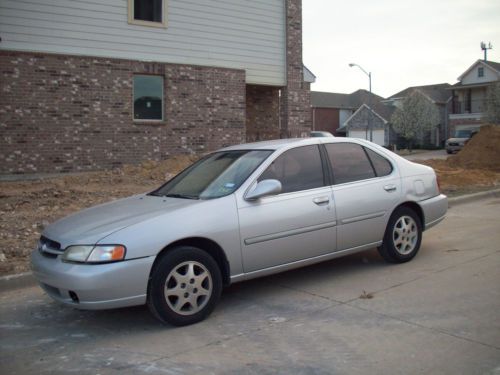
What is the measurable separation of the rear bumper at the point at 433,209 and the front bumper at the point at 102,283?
3.66 meters

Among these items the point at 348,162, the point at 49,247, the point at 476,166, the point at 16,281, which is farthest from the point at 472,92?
the point at 49,247

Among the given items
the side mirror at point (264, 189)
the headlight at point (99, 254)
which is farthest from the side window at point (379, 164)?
the headlight at point (99, 254)

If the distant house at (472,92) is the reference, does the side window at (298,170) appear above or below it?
below

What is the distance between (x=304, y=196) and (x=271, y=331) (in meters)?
1.52

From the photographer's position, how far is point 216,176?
18.0 feet

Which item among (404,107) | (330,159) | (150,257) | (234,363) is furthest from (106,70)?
(404,107)

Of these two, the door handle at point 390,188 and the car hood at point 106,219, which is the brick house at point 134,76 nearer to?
the car hood at point 106,219

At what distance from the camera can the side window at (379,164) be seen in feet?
20.9

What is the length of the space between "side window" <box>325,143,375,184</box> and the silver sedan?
0.01 meters

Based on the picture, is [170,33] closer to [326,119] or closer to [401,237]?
[401,237]

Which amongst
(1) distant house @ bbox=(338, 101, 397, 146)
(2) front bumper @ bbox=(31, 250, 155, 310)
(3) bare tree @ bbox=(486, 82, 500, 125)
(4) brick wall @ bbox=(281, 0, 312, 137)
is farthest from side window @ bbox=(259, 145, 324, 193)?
(1) distant house @ bbox=(338, 101, 397, 146)

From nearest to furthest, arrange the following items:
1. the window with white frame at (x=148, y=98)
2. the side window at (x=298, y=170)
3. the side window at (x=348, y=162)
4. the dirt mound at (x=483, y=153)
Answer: the side window at (x=298, y=170), the side window at (x=348, y=162), the window with white frame at (x=148, y=98), the dirt mound at (x=483, y=153)

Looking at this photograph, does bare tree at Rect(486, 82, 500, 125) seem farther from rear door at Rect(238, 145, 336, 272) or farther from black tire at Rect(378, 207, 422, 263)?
rear door at Rect(238, 145, 336, 272)

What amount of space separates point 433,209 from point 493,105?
135 feet
